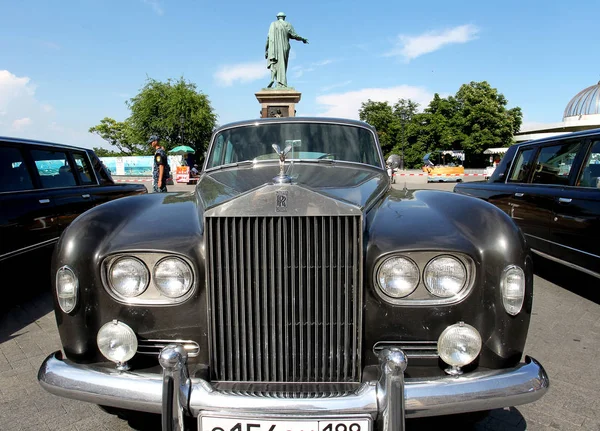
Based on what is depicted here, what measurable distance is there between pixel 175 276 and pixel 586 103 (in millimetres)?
66482

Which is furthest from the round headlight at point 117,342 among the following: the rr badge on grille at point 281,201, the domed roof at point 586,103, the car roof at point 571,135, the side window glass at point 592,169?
the domed roof at point 586,103

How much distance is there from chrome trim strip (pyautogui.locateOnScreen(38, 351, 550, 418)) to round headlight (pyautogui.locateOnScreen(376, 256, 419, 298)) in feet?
1.30

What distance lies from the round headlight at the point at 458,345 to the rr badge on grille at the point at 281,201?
0.92m

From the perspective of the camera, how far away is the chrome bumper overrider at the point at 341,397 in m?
1.71

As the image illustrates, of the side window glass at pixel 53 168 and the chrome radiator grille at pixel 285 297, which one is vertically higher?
the side window glass at pixel 53 168

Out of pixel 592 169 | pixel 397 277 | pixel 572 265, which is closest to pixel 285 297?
pixel 397 277

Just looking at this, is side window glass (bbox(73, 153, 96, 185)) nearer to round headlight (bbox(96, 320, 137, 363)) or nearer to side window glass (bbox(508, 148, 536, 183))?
round headlight (bbox(96, 320, 137, 363))

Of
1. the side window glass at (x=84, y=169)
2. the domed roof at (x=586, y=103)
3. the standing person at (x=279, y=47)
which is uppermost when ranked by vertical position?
the domed roof at (x=586, y=103)

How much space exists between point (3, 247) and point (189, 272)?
306 centimetres

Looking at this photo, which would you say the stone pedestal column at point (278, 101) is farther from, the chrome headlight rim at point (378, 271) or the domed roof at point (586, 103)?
the domed roof at point (586, 103)

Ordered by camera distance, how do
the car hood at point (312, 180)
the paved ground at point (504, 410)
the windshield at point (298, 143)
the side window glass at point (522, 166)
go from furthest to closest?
the side window glass at point (522, 166) → the windshield at point (298, 143) → the paved ground at point (504, 410) → the car hood at point (312, 180)

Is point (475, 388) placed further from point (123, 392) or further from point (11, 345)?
point (11, 345)

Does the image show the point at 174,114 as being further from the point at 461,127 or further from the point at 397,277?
the point at 397,277

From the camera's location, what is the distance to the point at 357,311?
6.38 ft
